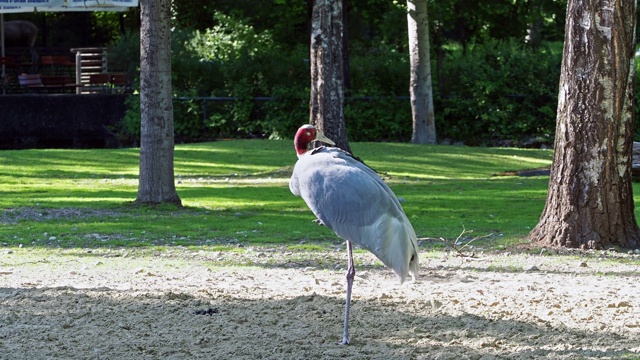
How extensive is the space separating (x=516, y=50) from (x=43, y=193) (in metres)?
17.1

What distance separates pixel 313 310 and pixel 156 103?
23.5ft

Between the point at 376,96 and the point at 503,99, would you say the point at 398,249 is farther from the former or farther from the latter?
the point at 376,96

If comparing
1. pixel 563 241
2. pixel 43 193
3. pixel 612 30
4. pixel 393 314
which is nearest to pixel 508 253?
pixel 563 241

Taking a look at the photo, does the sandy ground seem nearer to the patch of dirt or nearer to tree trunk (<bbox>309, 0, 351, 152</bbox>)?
the patch of dirt

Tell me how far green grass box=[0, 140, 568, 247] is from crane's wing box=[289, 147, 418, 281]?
16.0 ft

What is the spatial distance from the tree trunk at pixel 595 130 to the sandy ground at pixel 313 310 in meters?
0.48

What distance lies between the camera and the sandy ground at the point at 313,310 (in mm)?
6836

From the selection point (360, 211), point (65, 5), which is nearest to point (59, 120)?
point (65, 5)

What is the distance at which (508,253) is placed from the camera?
10.9 m

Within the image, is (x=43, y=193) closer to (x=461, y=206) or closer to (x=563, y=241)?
(x=461, y=206)

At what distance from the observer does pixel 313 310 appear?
25.8 ft

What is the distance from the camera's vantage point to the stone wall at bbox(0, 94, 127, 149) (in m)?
28.5

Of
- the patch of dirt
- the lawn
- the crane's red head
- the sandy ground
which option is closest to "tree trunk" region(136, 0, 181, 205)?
the lawn

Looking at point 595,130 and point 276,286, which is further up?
point 595,130
